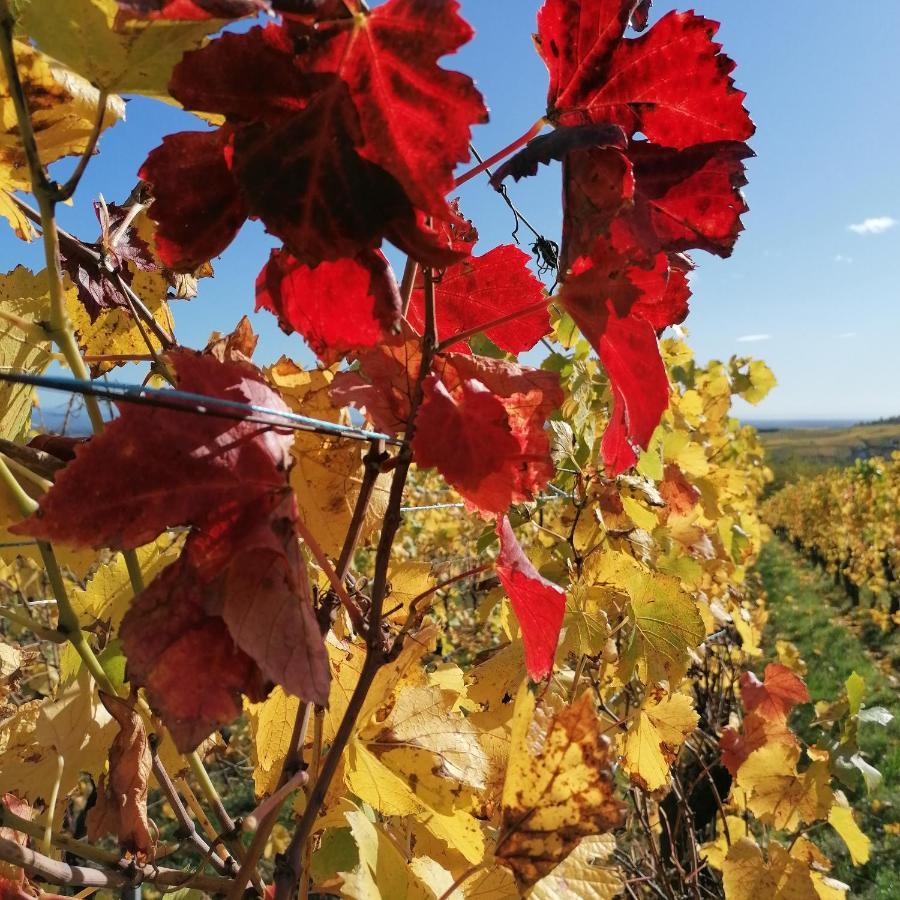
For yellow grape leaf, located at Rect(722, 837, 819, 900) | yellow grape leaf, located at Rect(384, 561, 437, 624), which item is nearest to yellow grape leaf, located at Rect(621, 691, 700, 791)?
yellow grape leaf, located at Rect(722, 837, 819, 900)

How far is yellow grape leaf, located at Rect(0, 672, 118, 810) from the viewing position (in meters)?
0.71

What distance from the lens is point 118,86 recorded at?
0.45 metres

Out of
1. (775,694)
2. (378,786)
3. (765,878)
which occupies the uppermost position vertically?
(378,786)

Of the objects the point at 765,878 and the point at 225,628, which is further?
the point at 765,878

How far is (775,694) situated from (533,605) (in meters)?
1.65

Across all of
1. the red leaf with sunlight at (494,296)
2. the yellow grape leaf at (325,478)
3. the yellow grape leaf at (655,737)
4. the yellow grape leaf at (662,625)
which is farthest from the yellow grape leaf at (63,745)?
the yellow grape leaf at (655,737)

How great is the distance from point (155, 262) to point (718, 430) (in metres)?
3.95

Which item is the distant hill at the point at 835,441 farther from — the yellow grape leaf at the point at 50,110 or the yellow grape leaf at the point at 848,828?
the yellow grape leaf at the point at 50,110

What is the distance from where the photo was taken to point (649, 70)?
505 mm

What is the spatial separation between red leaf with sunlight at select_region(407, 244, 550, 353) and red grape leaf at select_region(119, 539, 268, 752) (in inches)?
13.7

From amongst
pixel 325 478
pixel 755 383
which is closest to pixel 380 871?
pixel 325 478

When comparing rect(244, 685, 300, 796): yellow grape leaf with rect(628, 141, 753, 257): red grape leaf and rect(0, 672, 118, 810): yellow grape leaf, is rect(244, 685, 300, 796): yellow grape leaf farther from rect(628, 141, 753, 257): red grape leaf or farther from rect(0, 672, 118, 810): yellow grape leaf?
rect(628, 141, 753, 257): red grape leaf

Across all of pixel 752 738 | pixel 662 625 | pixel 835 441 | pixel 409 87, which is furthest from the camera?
pixel 835 441

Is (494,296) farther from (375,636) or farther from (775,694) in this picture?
(775,694)
